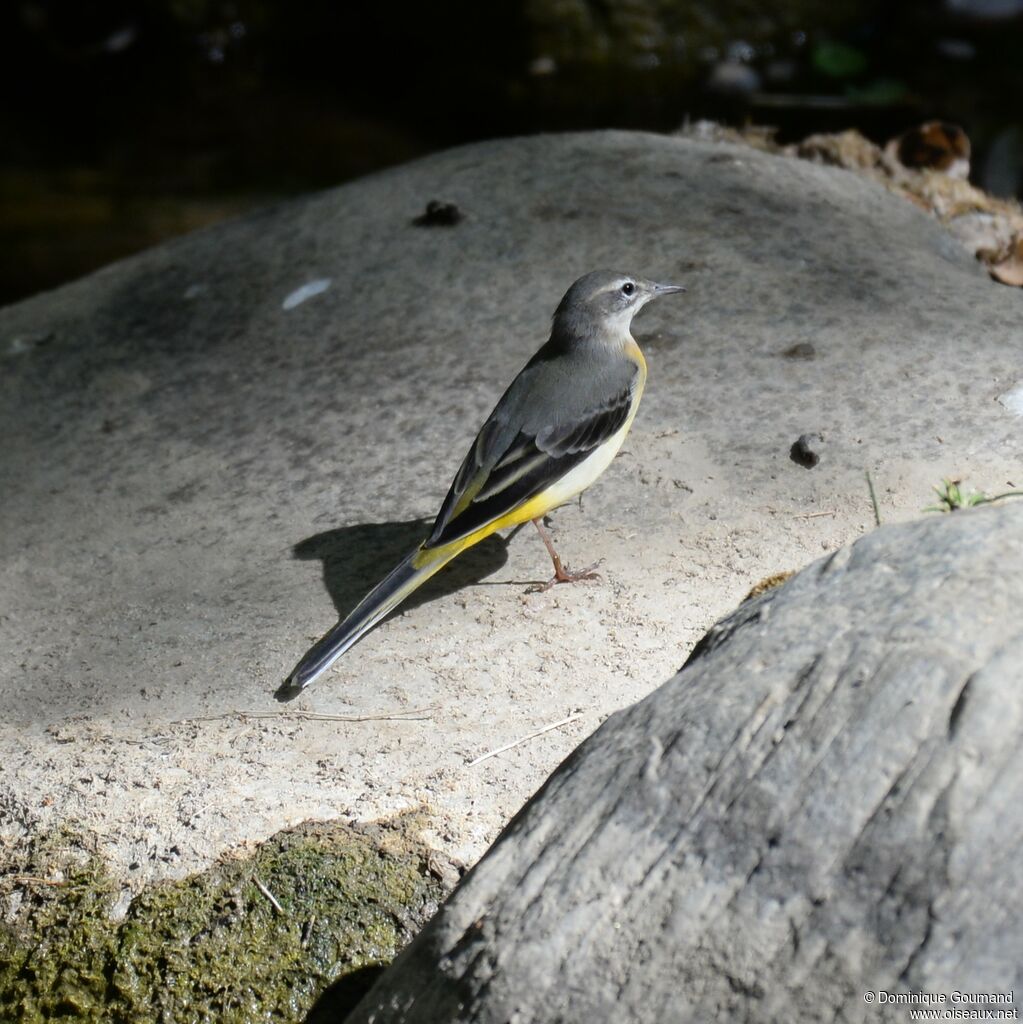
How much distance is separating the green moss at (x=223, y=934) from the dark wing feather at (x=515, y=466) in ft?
3.95

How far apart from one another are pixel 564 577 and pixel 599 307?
1086mm

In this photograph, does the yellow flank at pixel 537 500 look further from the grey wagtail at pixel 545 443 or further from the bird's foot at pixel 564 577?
the bird's foot at pixel 564 577

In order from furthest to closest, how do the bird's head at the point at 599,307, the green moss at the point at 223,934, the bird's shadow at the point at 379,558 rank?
the bird's head at the point at 599,307, the bird's shadow at the point at 379,558, the green moss at the point at 223,934

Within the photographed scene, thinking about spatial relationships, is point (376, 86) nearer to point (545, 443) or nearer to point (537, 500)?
point (545, 443)

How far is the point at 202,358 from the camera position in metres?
5.96

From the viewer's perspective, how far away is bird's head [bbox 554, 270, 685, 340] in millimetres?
4621

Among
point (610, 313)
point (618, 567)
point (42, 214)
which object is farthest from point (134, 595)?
point (42, 214)

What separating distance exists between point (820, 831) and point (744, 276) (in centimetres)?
374

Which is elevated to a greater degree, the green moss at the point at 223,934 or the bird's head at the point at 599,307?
the bird's head at the point at 599,307

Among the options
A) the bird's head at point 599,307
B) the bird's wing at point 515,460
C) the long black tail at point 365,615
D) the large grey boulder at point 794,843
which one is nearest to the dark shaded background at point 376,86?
the bird's head at point 599,307

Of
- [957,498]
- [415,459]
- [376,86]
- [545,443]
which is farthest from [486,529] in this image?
[376,86]

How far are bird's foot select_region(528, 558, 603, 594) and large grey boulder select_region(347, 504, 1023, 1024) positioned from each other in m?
1.51

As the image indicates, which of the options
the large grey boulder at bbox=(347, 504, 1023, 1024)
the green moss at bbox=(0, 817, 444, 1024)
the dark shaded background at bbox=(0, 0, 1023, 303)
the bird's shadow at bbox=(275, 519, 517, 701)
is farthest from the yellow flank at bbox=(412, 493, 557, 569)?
the dark shaded background at bbox=(0, 0, 1023, 303)

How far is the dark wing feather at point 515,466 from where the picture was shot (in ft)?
13.4
